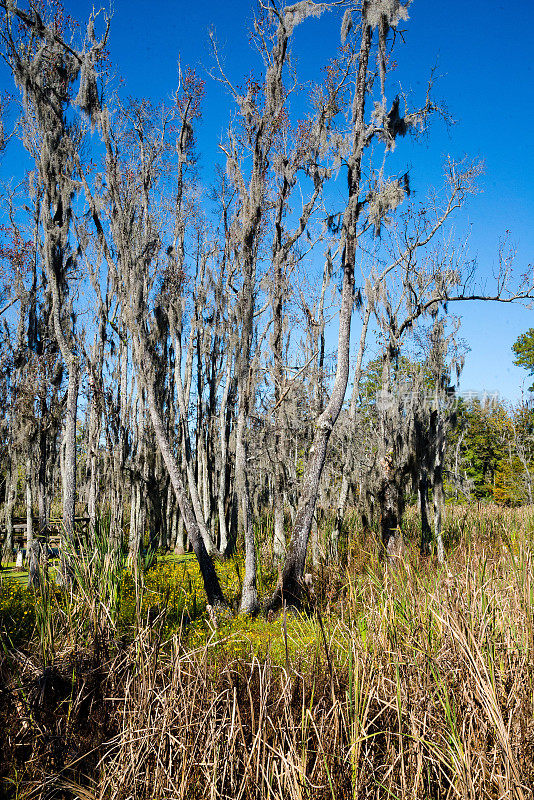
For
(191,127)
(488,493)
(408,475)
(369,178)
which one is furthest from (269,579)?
(488,493)

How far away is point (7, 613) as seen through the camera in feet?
22.8

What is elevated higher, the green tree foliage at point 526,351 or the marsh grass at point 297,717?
the green tree foliage at point 526,351

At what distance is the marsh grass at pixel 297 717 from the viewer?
8.02 ft

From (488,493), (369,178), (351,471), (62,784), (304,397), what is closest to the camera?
(62,784)

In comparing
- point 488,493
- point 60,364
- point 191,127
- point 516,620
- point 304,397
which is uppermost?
point 191,127

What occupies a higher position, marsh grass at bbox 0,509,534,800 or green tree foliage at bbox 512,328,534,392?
green tree foliage at bbox 512,328,534,392

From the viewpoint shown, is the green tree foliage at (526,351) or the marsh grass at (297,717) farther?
the green tree foliage at (526,351)

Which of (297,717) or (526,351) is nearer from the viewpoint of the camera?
(297,717)

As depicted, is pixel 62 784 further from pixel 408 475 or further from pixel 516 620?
pixel 408 475

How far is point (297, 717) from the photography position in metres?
2.94

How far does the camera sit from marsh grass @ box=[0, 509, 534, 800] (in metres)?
2.44

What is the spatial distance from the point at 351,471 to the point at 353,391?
2.94m

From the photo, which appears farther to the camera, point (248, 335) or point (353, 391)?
point (353, 391)

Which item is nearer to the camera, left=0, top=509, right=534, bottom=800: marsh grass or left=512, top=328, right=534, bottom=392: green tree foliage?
left=0, top=509, right=534, bottom=800: marsh grass
